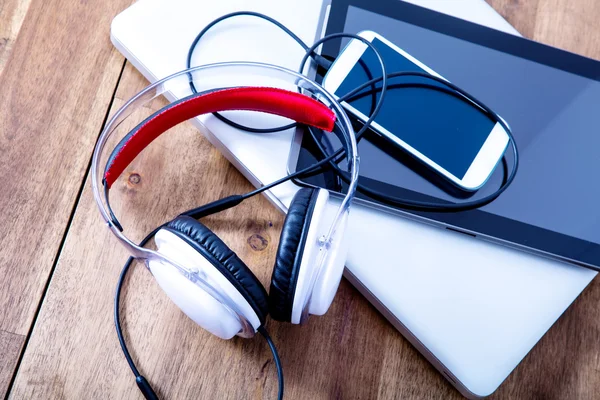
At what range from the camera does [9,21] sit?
624mm

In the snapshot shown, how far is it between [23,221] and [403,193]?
393 mm

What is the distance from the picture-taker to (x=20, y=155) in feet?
1.89

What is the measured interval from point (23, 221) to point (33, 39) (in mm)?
213

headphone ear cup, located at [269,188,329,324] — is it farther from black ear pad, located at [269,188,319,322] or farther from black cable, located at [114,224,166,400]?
black cable, located at [114,224,166,400]

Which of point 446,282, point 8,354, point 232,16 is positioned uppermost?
point 232,16

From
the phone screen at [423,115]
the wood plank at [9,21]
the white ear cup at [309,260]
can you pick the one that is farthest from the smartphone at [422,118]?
the wood plank at [9,21]

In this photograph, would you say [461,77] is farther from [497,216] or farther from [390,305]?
[390,305]

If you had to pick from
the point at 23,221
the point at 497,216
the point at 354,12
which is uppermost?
the point at 354,12

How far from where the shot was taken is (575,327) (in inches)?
22.8

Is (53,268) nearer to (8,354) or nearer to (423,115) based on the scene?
(8,354)

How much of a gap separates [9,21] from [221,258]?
1.35 feet

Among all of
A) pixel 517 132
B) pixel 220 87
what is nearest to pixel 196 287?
pixel 220 87

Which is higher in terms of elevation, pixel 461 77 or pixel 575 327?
pixel 461 77

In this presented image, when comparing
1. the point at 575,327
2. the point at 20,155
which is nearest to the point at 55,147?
the point at 20,155
